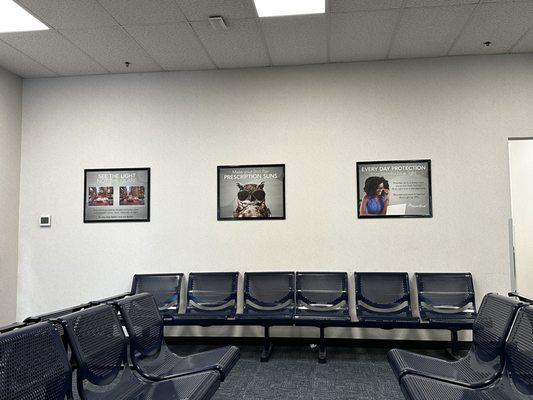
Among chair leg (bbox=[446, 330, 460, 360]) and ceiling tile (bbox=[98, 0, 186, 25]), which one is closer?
ceiling tile (bbox=[98, 0, 186, 25])

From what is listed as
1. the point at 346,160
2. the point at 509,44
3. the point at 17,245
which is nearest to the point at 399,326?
the point at 346,160

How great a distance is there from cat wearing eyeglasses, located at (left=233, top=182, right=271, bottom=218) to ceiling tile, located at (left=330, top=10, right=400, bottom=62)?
156cm

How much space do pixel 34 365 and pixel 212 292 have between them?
256 cm

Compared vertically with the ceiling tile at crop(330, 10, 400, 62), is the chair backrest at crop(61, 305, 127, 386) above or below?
below

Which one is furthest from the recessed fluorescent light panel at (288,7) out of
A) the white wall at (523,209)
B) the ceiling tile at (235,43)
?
the white wall at (523,209)

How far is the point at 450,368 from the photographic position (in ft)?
7.20

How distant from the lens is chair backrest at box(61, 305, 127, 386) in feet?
5.46

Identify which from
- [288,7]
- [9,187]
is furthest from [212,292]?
[288,7]

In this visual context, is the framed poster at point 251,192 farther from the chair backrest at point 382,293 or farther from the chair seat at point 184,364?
the chair seat at point 184,364

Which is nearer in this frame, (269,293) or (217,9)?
(217,9)

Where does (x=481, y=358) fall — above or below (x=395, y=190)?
below

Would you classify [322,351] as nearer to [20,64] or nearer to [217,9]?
[217,9]

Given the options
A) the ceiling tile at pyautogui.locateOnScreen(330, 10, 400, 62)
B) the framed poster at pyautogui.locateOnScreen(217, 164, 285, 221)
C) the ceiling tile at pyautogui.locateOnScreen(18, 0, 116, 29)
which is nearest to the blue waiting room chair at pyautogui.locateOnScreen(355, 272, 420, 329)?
the framed poster at pyautogui.locateOnScreen(217, 164, 285, 221)

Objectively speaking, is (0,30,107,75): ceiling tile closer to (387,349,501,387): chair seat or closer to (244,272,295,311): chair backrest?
(244,272,295,311): chair backrest
